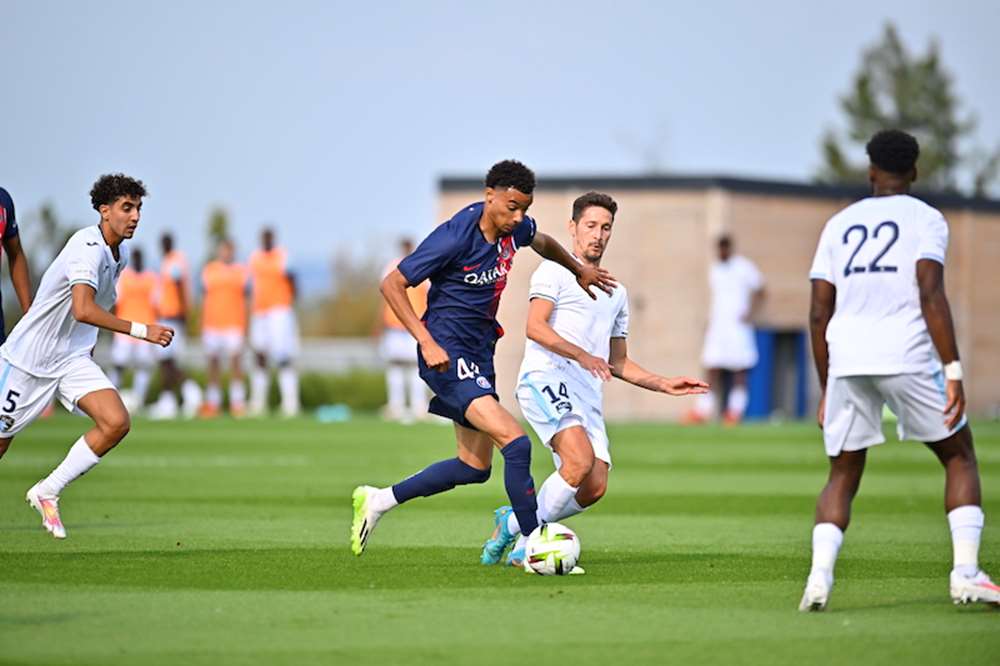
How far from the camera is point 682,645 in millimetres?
7125

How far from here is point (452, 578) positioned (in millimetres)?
9375

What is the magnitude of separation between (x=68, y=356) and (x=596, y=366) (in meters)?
3.73

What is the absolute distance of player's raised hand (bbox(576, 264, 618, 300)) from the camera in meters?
10.2

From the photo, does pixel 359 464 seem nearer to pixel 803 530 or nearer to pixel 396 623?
pixel 803 530

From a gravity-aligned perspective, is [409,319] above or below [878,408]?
above

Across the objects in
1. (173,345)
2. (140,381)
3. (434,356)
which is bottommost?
(140,381)

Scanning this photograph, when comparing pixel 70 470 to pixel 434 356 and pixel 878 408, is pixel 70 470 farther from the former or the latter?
pixel 878 408

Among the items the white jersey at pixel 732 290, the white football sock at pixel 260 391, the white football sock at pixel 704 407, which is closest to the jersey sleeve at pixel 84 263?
the white jersey at pixel 732 290

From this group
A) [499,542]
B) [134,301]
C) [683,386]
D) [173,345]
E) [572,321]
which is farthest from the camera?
[134,301]

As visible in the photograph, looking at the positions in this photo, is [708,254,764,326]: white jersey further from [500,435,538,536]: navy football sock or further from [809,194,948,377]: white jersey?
[809,194,948,377]: white jersey

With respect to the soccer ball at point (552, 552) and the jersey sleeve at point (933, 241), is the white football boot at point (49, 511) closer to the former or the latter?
the soccer ball at point (552, 552)

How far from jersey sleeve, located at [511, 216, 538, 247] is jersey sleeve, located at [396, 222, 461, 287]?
0.44 metres

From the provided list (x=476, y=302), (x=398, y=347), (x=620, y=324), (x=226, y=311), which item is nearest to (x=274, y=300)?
(x=226, y=311)

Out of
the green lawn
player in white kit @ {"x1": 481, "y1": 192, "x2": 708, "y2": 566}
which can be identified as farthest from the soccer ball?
player in white kit @ {"x1": 481, "y1": 192, "x2": 708, "y2": 566}
